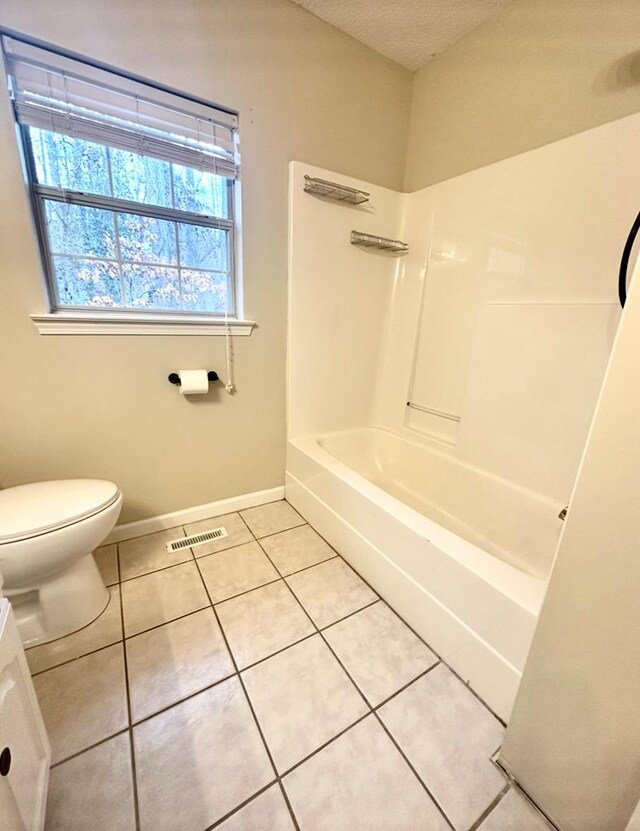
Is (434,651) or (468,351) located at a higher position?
(468,351)

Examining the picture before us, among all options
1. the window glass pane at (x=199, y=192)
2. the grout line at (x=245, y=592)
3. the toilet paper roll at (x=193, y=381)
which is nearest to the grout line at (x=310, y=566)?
the grout line at (x=245, y=592)

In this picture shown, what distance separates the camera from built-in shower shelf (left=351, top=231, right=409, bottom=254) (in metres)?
1.91

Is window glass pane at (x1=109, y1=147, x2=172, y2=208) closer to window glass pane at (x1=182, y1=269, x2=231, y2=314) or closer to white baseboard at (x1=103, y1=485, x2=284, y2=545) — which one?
window glass pane at (x1=182, y1=269, x2=231, y2=314)

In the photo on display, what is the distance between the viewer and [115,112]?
1.31m

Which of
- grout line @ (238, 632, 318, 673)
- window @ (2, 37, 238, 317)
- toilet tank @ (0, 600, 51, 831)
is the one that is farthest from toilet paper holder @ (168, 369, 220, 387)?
grout line @ (238, 632, 318, 673)

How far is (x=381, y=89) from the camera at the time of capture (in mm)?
1813

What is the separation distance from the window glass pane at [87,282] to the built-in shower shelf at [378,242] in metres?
1.25

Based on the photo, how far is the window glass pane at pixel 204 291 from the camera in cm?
166

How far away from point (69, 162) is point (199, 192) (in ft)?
1.63

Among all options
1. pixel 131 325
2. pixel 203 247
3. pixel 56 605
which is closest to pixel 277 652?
pixel 56 605

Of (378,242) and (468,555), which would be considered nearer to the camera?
(468,555)

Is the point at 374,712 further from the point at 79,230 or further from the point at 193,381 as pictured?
the point at 79,230

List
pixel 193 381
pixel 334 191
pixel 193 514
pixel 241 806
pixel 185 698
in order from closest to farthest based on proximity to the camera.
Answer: pixel 241 806 → pixel 185 698 → pixel 193 381 → pixel 334 191 → pixel 193 514

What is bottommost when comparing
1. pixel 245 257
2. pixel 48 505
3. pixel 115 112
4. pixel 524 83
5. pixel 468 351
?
pixel 48 505
